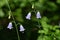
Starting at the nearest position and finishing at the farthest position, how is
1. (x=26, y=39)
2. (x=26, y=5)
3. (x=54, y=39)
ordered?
(x=54, y=39)
(x=26, y=5)
(x=26, y=39)

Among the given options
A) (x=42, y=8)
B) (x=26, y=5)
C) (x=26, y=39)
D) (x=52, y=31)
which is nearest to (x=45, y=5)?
(x=42, y=8)

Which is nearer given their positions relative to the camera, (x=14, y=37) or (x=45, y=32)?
(x=45, y=32)

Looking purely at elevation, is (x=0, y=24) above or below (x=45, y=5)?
below

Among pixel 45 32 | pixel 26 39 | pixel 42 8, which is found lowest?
pixel 26 39

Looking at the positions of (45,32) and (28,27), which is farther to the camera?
(28,27)

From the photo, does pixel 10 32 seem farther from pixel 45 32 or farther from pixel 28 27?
pixel 45 32

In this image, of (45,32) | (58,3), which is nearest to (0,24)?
(58,3)

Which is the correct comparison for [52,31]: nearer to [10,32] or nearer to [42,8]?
[42,8]

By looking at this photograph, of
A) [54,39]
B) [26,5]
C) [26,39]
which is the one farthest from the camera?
[26,39]

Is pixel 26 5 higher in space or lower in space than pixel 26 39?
higher
